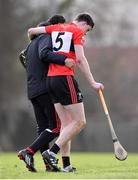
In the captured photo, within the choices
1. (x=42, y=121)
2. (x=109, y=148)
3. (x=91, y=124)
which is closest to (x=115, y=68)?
(x=91, y=124)

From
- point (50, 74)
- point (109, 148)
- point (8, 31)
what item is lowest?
point (109, 148)

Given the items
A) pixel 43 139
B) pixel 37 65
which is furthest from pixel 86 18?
pixel 43 139

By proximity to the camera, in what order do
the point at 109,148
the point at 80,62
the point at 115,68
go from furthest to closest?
the point at 115,68 < the point at 109,148 < the point at 80,62

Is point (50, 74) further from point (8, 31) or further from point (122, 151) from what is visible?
point (8, 31)

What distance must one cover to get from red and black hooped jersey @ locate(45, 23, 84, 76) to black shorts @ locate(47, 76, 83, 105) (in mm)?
82

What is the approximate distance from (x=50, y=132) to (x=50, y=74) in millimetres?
808

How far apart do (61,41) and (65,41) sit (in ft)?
0.21

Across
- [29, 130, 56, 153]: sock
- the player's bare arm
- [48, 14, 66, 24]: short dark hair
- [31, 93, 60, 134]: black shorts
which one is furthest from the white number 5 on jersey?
[29, 130, 56, 153]: sock

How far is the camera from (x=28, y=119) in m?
42.8

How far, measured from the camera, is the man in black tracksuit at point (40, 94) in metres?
11.3

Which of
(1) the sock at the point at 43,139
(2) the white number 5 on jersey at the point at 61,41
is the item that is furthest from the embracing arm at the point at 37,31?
(1) the sock at the point at 43,139

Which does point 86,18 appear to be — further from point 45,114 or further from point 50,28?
point 45,114

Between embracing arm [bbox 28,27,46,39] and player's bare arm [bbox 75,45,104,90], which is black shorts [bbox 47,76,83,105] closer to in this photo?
player's bare arm [bbox 75,45,104,90]

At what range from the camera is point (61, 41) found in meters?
11.1
